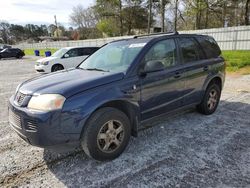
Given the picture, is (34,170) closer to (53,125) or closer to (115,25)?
(53,125)

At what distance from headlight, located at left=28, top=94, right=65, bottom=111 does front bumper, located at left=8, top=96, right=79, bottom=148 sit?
64 mm

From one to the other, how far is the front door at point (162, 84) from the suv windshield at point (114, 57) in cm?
26

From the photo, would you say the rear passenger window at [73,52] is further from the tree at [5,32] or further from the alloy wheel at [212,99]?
the tree at [5,32]

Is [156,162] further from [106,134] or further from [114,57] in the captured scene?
[114,57]

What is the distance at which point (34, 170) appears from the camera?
3051mm

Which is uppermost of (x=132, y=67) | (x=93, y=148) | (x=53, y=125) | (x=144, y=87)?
(x=132, y=67)

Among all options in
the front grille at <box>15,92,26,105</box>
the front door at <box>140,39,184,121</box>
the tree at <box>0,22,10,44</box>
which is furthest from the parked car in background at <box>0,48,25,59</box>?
the tree at <box>0,22,10,44</box>

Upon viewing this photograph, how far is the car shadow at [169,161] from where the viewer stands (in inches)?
109

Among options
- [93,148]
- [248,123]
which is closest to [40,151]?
[93,148]

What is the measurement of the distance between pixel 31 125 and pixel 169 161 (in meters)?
1.88

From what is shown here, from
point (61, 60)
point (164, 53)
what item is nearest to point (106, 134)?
point (164, 53)

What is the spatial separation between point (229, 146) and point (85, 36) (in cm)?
6791

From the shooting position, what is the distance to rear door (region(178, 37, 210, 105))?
4191 mm

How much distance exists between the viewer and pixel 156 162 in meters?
3.16
